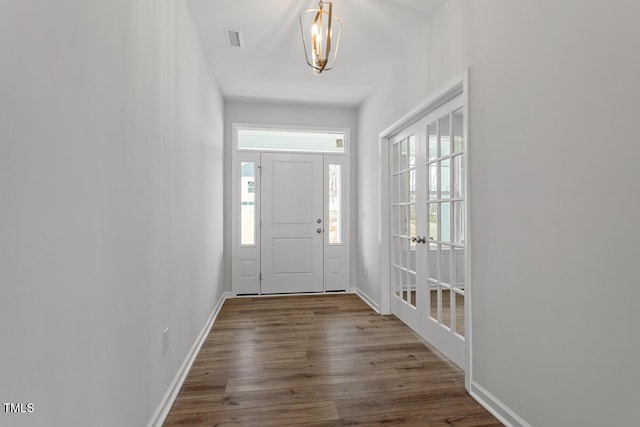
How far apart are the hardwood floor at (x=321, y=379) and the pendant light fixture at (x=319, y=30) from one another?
6.74 ft

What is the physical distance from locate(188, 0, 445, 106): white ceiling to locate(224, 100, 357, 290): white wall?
0.25 m

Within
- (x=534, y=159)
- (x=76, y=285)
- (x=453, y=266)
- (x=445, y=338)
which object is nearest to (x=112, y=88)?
(x=76, y=285)

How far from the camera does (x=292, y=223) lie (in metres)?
4.74

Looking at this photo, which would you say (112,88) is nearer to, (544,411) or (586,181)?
(586,181)

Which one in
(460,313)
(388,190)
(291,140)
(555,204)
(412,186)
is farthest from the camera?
(291,140)

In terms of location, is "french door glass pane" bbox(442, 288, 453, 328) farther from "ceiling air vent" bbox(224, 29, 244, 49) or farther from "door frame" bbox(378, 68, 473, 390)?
"ceiling air vent" bbox(224, 29, 244, 49)

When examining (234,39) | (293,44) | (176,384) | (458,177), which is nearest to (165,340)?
(176,384)

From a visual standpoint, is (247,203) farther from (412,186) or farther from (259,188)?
(412,186)

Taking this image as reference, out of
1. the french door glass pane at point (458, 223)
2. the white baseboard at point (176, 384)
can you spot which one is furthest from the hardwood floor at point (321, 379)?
the french door glass pane at point (458, 223)

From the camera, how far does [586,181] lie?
1371 mm

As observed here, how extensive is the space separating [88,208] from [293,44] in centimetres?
254

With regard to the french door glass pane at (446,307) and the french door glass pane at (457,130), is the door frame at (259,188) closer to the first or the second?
the french door glass pane at (446,307)

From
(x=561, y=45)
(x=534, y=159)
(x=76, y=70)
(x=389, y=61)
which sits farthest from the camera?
(x=389, y=61)

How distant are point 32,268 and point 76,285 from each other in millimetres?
208
